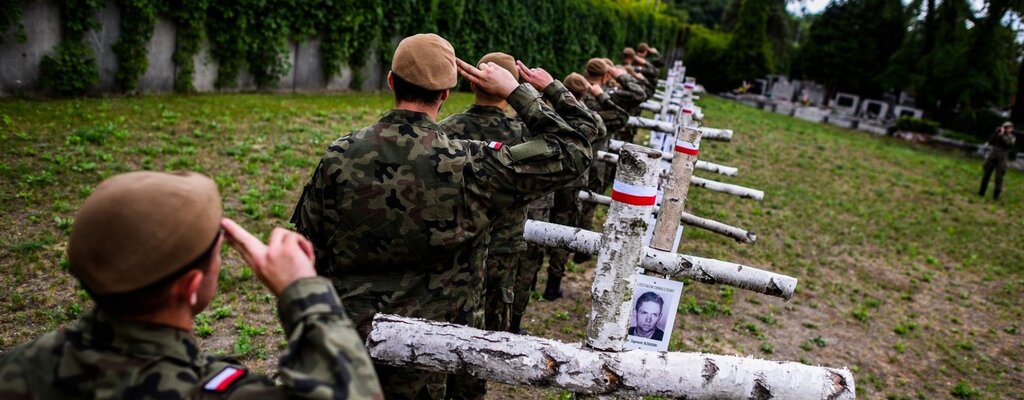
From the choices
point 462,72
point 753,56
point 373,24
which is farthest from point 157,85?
point 753,56

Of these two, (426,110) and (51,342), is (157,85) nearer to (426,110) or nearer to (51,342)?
(426,110)

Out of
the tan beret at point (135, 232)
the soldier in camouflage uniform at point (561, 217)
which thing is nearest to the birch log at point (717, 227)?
the soldier in camouflage uniform at point (561, 217)

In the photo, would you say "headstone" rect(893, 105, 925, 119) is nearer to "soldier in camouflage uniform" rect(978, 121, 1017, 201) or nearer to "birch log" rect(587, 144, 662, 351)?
"soldier in camouflage uniform" rect(978, 121, 1017, 201)

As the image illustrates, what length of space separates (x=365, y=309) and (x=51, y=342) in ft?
4.92

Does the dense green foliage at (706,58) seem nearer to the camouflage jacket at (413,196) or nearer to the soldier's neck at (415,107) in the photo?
the camouflage jacket at (413,196)

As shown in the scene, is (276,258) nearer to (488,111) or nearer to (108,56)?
(488,111)

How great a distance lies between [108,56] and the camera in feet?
39.1

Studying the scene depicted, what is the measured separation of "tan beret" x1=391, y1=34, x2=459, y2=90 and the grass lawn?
2.79 meters

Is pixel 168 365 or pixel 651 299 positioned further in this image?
pixel 651 299

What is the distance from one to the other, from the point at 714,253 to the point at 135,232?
27.2 feet

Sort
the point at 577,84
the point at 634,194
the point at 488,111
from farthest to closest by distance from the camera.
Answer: the point at 577,84 → the point at 488,111 → the point at 634,194

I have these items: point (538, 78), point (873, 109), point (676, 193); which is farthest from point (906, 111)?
point (538, 78)

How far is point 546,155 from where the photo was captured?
2.85 metres

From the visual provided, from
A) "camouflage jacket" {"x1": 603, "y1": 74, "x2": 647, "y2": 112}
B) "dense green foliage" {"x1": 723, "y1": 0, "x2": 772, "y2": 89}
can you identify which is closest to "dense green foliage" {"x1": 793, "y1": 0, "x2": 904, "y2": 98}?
"dense green foliage" {"x1": 723, "y1": 0, "x2": 772, "y2": 89}
